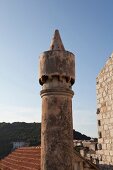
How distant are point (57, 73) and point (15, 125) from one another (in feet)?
194

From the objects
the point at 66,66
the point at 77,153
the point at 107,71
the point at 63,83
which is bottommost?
the point at 77,153

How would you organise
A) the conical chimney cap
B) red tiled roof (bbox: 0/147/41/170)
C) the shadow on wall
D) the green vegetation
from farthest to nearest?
the green vegetation
red tiled roof (bbox: 0/147/41/170)
the shadow on wall
the conical chimney cap

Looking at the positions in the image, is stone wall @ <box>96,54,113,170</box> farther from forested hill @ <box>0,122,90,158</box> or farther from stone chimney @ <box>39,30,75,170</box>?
forested hill @ <box>0,122,90,158</box>

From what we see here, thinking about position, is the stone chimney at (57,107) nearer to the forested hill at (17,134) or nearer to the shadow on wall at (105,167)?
the shadow on wall at (105,167)

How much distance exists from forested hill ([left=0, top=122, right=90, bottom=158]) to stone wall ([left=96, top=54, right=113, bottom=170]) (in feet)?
126

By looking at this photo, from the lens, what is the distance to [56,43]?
184 inches

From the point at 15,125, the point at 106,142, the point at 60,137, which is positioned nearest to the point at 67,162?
the point at 60,137

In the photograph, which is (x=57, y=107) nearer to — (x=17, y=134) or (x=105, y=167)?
(x=105, y=167)

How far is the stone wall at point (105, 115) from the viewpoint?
671 cm

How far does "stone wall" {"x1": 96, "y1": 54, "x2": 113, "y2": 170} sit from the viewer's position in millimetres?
6711

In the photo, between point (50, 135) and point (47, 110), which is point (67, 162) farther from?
point (47, 110)

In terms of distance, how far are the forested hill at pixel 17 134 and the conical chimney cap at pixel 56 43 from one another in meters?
40.8

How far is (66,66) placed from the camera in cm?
441

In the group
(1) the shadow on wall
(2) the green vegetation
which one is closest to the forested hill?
(2) the green vegetation
